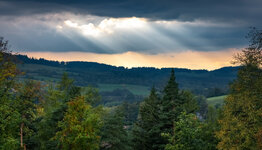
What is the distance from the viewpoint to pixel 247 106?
36625 millimetres

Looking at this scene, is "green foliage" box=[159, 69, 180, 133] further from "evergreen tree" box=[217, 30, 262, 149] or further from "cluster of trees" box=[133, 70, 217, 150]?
"evergreen tree" box=[217, 30, 262, 149]

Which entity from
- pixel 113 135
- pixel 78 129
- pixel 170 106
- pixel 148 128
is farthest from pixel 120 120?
pixel 78 129

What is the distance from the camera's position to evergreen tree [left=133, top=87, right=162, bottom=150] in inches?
2163

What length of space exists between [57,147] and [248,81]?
88.8 feet

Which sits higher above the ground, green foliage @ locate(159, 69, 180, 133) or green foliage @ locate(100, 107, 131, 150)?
green foliage @ locate(159, 69, 180, 133)

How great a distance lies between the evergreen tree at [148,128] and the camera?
5494 centimetres

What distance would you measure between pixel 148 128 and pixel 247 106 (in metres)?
23.2

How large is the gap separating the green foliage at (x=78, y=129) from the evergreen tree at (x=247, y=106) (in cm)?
1671

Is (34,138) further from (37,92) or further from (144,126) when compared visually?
(144,126)

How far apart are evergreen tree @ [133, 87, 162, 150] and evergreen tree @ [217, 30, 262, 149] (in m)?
17.1

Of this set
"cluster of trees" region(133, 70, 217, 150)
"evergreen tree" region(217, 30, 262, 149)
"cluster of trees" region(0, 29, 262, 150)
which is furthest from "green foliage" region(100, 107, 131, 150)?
"evergreen tree" region(217, 30, 262, 149)

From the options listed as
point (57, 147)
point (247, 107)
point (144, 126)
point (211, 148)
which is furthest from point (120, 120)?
point (247, 107)

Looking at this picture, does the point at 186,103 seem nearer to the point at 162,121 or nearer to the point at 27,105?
the point at 162,121

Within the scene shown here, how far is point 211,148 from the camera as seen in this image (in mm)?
51812
